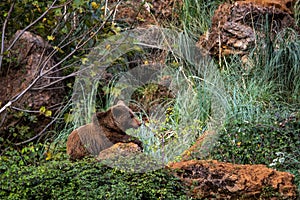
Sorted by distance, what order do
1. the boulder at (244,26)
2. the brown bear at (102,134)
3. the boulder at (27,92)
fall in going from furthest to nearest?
the boulder at (244,26) < the boulder at (27,92) < the brown bear at (102,134)

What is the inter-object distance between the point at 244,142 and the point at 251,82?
1386 millimetres

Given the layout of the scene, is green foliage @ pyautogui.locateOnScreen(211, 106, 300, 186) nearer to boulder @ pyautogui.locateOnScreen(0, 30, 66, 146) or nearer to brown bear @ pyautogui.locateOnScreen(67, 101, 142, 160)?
brown bear @ pyautogui.locateOnScreen(67, 101, 142, 160)

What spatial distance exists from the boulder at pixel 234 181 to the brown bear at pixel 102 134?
130cm

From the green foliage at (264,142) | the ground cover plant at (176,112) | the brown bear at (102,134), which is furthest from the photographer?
the brown bear at (102,134)

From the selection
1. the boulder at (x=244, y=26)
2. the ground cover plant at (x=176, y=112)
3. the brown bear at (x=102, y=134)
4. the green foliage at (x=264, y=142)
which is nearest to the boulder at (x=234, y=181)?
the ground cover plant at (x=176, y=112)

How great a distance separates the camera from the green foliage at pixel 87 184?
4.58 metres

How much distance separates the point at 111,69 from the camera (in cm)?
787

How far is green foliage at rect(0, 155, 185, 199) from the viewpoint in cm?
458

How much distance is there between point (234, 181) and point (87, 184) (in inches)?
51.8

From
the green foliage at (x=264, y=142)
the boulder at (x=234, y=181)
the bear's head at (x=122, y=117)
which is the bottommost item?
the green foliage at (x=264, y=142)

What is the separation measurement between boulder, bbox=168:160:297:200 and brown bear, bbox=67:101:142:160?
130 cm

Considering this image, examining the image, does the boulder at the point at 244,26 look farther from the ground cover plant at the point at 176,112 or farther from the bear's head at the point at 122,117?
the bear's head at the point at 122,117

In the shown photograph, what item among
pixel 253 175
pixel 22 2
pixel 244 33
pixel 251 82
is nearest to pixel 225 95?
pixel 251 82

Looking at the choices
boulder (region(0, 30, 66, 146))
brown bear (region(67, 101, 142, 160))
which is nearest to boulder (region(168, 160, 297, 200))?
brown bear (region(67, 101, 142, 160))
